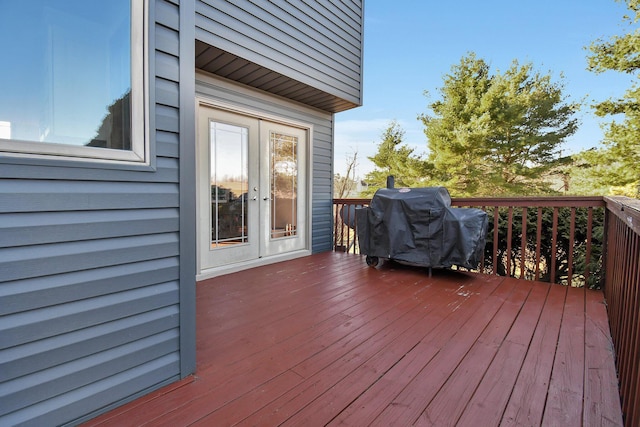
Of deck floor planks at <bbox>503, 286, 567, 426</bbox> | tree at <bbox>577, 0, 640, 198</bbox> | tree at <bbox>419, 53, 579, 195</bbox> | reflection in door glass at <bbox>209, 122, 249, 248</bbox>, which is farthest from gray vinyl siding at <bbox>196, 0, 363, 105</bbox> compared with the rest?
tree at <bbox>419, 53, 579, 195</bbox>

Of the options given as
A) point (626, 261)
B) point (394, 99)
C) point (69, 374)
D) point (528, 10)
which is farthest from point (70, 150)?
point (394, 99)

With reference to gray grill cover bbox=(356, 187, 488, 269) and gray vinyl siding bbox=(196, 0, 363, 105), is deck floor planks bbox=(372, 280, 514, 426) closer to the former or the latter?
gray grill cover bbox=(356, 187, 488, 269)

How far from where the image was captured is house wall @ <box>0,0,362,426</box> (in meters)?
1.14

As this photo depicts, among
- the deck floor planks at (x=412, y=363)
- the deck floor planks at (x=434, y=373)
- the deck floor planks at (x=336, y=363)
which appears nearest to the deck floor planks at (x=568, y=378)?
the deck floor planks at (x=434, y=373)

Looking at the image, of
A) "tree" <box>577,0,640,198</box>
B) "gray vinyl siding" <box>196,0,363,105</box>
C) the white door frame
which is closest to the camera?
"gray vinyl siding" <box>196,0,363,105</box>

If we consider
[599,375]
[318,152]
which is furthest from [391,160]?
[599,375]

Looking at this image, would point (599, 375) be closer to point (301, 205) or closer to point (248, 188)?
point (248, 188)

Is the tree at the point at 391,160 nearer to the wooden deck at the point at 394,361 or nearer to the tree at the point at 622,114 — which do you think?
the tree at the point at 622,114

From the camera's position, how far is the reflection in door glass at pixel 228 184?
3629 millimetres

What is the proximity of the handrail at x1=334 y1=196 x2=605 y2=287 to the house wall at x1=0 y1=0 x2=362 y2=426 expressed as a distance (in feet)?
11.4

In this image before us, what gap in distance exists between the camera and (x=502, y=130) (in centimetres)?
1098

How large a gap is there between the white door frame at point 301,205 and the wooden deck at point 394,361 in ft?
1.82

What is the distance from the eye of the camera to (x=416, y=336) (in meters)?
2.08

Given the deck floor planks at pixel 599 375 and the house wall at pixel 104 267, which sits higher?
the house wall at pixel 104 267
